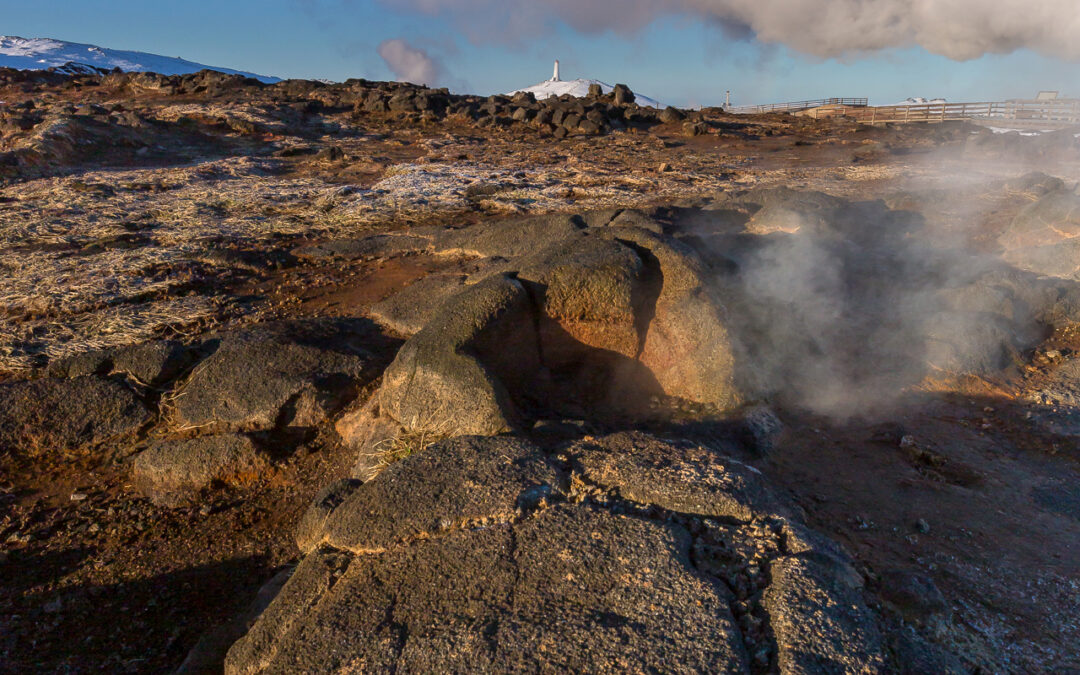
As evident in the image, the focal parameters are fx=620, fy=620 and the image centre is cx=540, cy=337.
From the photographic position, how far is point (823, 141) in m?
14.8

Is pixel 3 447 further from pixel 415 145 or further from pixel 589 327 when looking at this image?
pixel 415 145

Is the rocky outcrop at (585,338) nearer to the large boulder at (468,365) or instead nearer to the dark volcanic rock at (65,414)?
the large boulder at (468,365)

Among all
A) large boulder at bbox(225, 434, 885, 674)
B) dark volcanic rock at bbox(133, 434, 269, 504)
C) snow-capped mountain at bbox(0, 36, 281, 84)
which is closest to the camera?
large boulder at bbox(225, 434, 885, 674)

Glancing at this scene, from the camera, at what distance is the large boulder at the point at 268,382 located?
3492 millimetres

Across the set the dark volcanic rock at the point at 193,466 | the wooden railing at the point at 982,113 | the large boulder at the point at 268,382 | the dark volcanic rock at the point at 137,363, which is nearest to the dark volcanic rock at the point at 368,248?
the large boulder at the point at 268,382

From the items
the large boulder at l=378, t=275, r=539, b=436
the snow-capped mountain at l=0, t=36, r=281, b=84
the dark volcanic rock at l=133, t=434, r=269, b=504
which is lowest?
the dark volcanic rock at l=133, t=434, r=269, b=504

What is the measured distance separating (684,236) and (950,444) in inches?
106

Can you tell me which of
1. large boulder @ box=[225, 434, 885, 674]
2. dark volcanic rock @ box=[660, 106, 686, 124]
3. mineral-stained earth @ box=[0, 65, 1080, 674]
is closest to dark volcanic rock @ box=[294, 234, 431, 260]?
mineral-stained earth @ box=[0, 65, 1080, 674]

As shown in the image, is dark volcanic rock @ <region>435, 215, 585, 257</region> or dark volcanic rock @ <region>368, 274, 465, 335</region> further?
dark volcanic rock @ <region>435, 215, 585, 257</region>

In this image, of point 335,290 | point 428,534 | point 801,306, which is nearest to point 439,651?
point 428,534

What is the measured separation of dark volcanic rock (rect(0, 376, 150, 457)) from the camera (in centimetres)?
346

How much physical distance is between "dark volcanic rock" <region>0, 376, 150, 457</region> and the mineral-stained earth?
2 centimetres

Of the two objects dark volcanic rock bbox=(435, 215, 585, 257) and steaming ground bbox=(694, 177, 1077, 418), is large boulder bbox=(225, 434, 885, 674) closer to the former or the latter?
steaming ground bbox=(694, 177, 1077, 418)

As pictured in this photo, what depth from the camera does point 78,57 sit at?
24.1 m
